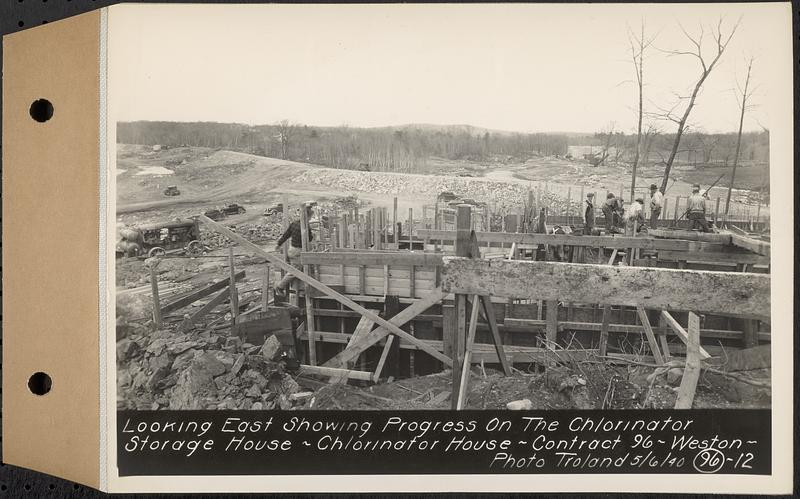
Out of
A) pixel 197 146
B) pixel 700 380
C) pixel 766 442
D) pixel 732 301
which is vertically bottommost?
pixel 766 442

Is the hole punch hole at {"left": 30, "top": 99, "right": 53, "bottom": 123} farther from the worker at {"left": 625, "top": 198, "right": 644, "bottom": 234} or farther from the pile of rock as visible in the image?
the worker at {"left": 625, "top": 198, "right": 644, "bottom": 234}

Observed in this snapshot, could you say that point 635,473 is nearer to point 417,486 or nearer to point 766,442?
point 766,442

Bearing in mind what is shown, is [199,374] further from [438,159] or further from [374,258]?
[438,159]

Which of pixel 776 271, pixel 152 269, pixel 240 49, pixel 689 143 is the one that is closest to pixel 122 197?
A: pixel 152 269

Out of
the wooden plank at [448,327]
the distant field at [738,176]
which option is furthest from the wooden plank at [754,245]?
the wooden plank at [448,327]

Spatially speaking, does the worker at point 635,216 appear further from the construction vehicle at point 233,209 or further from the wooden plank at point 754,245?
the construction vehicle at point 233,209

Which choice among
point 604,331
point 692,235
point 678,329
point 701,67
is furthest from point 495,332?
point 701,67
